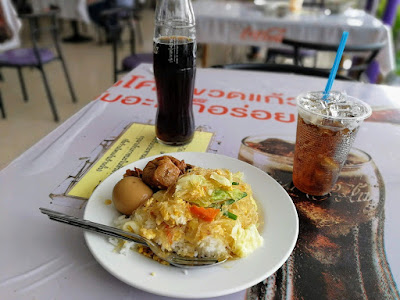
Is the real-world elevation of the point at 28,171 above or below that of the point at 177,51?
below

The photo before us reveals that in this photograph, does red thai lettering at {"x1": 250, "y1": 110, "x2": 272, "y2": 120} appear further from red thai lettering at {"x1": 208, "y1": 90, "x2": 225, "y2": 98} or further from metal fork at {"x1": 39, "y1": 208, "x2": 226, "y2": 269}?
metal fork at {"x1": 39, "y1": 208, "x2": 226, "y2": 269}

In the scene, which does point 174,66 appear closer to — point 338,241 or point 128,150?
point 128,150

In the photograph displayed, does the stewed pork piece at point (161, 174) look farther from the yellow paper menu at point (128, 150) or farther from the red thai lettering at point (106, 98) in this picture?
the red thai lettering at point (106, 98)

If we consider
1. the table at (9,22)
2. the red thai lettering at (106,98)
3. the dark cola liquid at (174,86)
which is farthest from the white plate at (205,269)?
the table at (9,22)

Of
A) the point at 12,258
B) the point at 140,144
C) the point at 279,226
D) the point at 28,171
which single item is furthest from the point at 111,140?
the point at 279,226

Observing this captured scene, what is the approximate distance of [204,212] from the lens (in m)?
0.58

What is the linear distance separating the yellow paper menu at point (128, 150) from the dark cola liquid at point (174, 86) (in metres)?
0.03

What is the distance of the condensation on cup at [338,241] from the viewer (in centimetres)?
55

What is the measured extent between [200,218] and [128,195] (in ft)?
0.50

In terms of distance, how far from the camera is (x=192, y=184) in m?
0.64

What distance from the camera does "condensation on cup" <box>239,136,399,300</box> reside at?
21.6 inches

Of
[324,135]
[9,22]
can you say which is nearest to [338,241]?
[324,135]

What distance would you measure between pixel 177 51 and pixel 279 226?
0.53 m

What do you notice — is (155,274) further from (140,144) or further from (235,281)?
(140,144)
